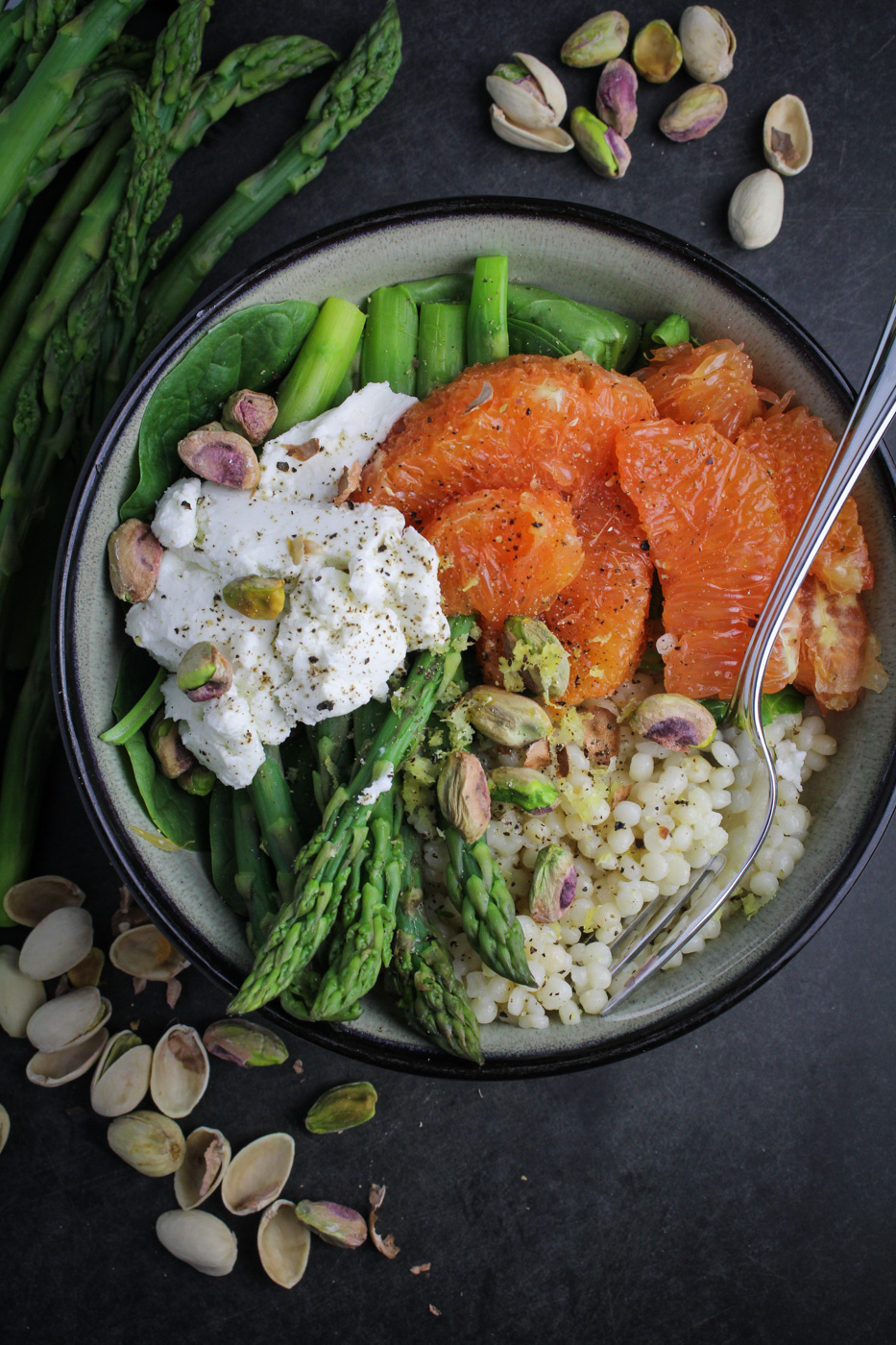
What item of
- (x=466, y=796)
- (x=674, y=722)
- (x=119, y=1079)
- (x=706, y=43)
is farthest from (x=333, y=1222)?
(x=706, y=43)

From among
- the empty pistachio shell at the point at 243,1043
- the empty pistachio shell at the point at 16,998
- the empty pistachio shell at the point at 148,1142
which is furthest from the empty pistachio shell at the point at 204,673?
the empty pistachio shell at the point at 148,1142

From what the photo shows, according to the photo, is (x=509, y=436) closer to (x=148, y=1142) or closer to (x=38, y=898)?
(x=38, y=898)

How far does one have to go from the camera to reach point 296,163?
2.33 meters

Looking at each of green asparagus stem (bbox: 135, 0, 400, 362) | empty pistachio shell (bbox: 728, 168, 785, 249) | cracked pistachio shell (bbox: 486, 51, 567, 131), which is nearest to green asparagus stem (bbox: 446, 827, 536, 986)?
green asparagus stem (bbox: 135, 0, 400, 362)

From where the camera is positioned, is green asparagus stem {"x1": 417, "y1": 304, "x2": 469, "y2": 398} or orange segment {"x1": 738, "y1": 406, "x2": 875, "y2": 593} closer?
orange segment {"x1": 738, "y1": 406, "x2": 875, "y2": 593}

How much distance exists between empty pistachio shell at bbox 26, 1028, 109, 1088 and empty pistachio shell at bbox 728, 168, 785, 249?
2927 millimetres

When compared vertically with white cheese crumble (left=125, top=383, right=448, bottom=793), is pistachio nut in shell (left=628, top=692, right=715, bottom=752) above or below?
above

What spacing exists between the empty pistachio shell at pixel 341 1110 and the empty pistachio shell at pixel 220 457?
1.66 metres

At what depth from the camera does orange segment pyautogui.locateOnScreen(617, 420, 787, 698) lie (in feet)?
6.48

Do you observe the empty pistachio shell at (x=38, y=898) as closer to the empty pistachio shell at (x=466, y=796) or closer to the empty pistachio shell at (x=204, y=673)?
the empty pistachio shell at (x=204, y=673)

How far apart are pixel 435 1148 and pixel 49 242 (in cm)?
273

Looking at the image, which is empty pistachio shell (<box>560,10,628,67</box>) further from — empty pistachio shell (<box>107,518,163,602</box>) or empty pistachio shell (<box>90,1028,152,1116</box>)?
empty pistachio shell (<box>90,1028,152,1116</box>)

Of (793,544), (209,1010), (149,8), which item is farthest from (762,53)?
(209,1010)

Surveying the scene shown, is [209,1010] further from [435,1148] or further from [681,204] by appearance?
[681,204]
